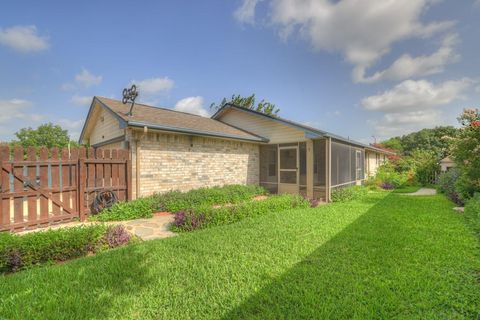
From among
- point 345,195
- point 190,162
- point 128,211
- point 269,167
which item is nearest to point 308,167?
point 345,195

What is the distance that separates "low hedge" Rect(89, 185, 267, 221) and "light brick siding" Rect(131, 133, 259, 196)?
629 mm

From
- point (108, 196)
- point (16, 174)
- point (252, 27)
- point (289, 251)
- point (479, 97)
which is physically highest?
point (252, 27)

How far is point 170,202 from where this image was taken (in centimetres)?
783

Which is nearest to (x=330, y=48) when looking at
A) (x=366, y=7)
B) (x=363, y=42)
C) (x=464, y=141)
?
(x=363, y=42)

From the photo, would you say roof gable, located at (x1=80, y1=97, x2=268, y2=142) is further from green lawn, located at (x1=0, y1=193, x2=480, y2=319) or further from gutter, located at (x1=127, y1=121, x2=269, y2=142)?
green lawn, located at (x1=0, y1=193, x2=480, y2=319)

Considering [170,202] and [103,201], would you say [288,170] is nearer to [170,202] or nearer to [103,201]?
[170,202]

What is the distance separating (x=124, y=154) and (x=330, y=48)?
10349 mm

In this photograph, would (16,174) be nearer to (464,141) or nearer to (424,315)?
(424,315)

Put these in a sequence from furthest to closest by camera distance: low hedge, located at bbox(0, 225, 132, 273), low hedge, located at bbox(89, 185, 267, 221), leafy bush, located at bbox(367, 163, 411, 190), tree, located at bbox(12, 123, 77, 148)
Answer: tree, located at bbox(12, 123, 77, 148) < leafy bush, located at bbox(367, 163, 411, 190) < low hedge, located at bbox(89, 185, 267, 221) < low hedge, located at bbox(0, 225, 132, 273)

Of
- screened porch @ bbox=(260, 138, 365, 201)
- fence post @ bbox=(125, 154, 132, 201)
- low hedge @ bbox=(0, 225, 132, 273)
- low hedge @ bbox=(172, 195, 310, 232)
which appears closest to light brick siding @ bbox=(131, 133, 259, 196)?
fence post @ bbox=(125, 154, 132, 201)

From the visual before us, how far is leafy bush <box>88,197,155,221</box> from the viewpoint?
22.0 feet

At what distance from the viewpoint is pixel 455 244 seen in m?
4.43

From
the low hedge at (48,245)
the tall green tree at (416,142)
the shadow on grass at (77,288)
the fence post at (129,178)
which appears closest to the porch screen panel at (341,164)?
the fence post at (129,178)

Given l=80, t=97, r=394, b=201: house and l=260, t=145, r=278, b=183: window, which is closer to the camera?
l=80, t=97, r=394, b=201: house
